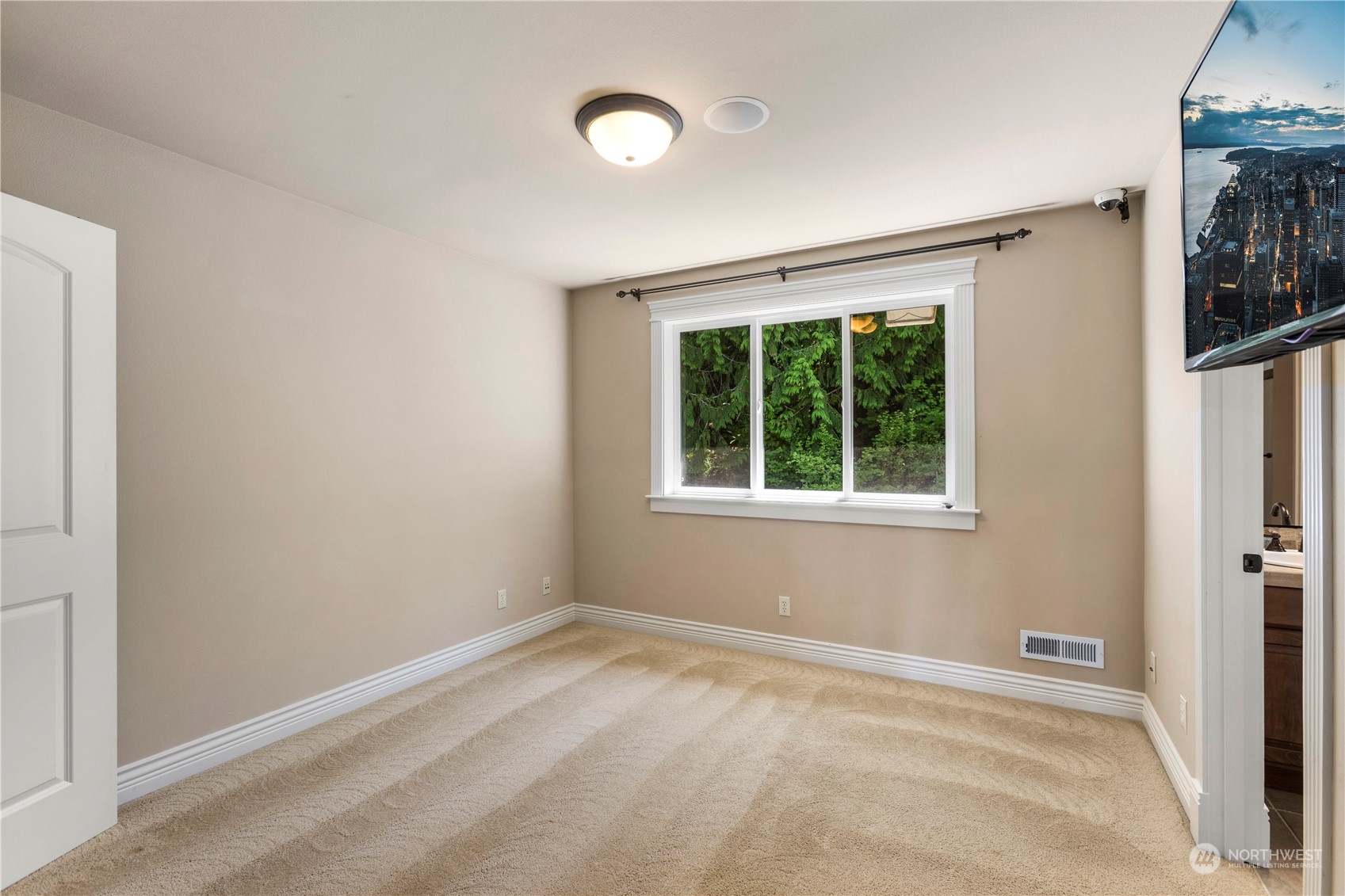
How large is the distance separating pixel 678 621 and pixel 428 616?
1574 mm

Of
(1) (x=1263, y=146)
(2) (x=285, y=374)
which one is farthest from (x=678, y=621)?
(1) (x=1263, y=146)

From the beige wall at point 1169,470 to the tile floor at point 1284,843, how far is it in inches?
10.9

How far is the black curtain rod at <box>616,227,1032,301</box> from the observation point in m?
3.19

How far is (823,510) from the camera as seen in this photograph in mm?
→ 3699

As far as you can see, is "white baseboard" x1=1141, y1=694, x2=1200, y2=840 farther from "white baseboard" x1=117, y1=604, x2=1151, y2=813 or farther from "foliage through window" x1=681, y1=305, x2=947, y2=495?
"foliage through window" x1=681, y1=305, x2=947, y2=495

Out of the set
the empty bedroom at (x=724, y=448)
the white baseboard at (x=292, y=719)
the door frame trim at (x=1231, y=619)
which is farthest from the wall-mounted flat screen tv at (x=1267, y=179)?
the white baseboard at (x=292, y=719)

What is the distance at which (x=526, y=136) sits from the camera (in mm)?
2299

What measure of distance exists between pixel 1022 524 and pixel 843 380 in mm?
1240

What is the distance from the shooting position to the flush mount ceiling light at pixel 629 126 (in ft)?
6.69

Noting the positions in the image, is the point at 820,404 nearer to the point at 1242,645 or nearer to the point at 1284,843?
the point at 1242,645

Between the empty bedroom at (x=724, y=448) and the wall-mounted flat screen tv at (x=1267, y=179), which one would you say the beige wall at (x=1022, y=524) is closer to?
the empty bedroom at (x=724, y=448)

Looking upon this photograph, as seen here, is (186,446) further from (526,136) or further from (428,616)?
(526,136)

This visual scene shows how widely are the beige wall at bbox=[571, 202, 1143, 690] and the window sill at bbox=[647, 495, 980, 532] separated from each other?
56 mm

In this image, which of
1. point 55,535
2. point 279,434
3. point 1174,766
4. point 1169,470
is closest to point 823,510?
point 1169,470
